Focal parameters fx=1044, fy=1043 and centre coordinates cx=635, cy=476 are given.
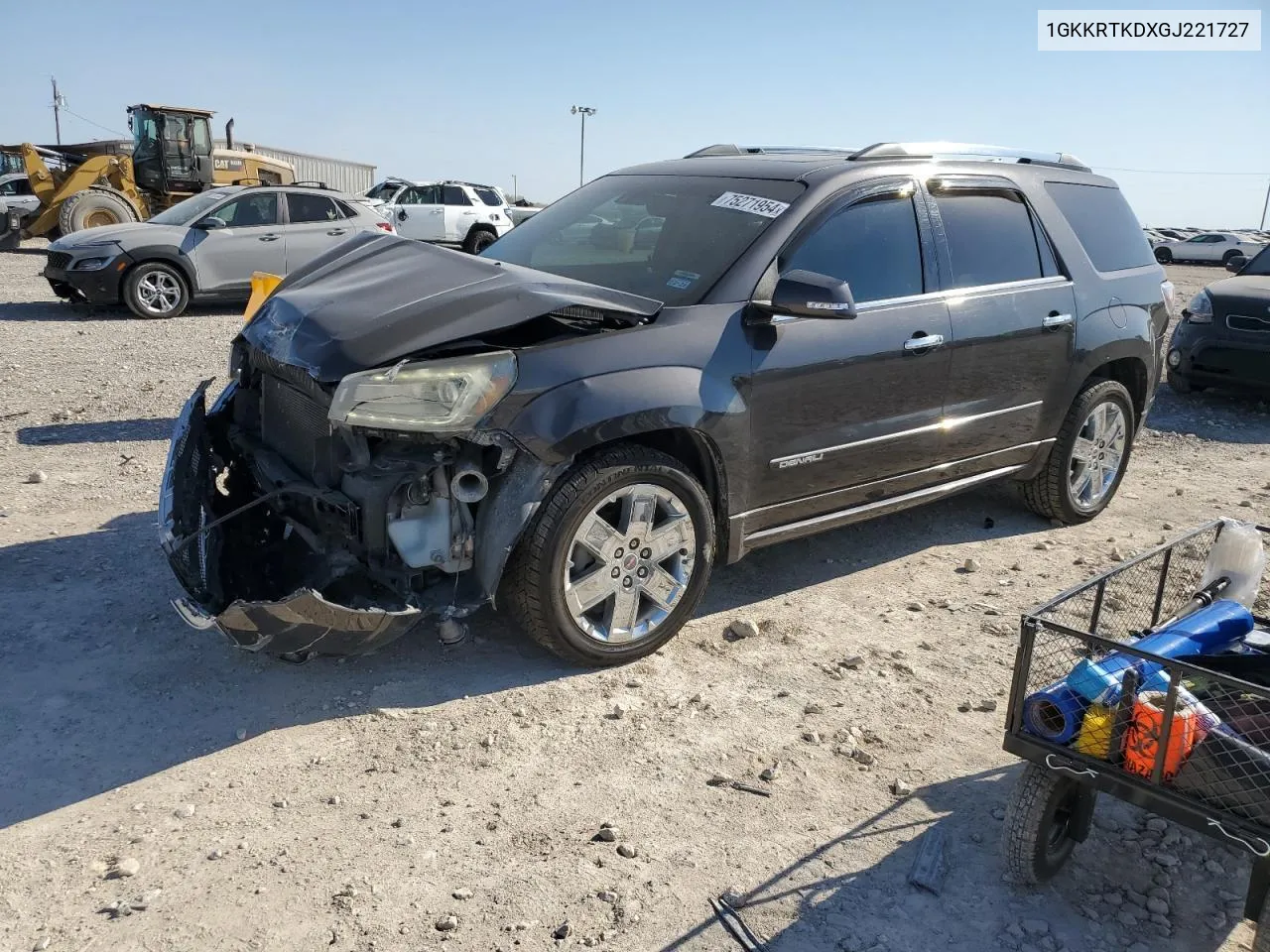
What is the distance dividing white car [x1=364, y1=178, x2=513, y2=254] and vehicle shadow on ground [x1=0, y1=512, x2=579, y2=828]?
1819 centimetres

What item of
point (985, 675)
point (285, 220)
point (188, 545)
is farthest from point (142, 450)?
point (285, 220)

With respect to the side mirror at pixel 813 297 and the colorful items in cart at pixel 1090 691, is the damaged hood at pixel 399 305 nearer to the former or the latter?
the side mirror at pixel 813 297

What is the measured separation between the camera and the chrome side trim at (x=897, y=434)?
420cm

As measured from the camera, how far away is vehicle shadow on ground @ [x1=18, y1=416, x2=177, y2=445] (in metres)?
6.57

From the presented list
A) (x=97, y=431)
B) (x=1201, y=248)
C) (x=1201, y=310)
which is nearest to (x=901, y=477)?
(x=97, y=431)

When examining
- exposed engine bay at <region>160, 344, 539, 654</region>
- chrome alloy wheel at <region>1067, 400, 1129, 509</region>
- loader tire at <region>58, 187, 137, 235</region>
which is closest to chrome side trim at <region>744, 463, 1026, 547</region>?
chrome alloy wheel at <region>1067, 400, 1129, 509</region>

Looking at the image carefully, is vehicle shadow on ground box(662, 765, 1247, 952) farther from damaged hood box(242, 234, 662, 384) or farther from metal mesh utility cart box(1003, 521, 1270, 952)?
damaged hood box(242, 234, 662, 384)

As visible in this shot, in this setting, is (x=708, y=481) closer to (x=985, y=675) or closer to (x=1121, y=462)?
(x=985, y=675)

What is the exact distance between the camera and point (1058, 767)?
2684 mm

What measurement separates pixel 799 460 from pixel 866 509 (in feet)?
1.90

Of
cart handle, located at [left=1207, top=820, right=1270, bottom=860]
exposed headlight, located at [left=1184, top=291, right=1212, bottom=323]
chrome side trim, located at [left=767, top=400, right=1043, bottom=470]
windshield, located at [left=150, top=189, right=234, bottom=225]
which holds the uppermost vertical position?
windshield, located at [left=150, top=189, right=234, bottom=225]

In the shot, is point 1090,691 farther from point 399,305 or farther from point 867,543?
point 867,543

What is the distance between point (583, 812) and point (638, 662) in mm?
989

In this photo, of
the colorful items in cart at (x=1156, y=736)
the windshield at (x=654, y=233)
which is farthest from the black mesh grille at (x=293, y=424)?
the colorful items in cart at (x=1156, y=736)
